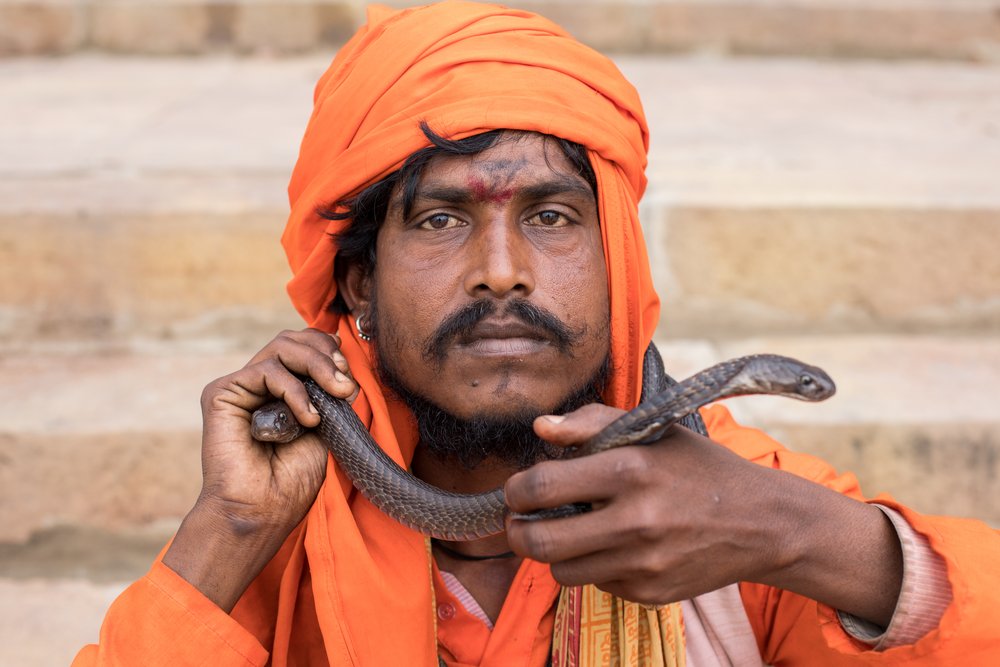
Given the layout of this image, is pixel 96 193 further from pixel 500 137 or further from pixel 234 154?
pixel 500 137

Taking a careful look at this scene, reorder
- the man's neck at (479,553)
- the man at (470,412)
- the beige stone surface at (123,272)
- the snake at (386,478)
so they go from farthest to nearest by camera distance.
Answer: the beige stone surface at (123,272), the man's neck at (479,553), the snake at (386,478), the man at (470,412)

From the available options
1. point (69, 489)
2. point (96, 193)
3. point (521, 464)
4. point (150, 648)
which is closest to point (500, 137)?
point (521, 464)

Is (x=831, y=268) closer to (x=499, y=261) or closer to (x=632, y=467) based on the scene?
(x=499, y=261)

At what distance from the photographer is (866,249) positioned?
3.87 meters

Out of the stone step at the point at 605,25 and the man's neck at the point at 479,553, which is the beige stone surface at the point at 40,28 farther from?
the man's neck at the point at 479,553

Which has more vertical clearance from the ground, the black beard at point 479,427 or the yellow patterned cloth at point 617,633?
the black beard at point 479,427

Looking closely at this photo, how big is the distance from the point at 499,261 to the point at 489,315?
0.12 metres

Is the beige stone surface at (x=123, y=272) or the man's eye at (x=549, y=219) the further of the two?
the beige stone surface at (x=123, y=272)

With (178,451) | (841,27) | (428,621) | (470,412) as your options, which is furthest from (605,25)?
(428,621)

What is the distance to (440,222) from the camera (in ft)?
7.22

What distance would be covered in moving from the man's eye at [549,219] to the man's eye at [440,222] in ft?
0.56

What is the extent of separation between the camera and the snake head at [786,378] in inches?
64.7

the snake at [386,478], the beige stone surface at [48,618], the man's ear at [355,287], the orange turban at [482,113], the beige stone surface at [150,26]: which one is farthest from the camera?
the beige stone surface at [150,26]

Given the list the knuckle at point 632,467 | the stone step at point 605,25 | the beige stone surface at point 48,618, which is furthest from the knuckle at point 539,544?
the stone step at point 605,25
